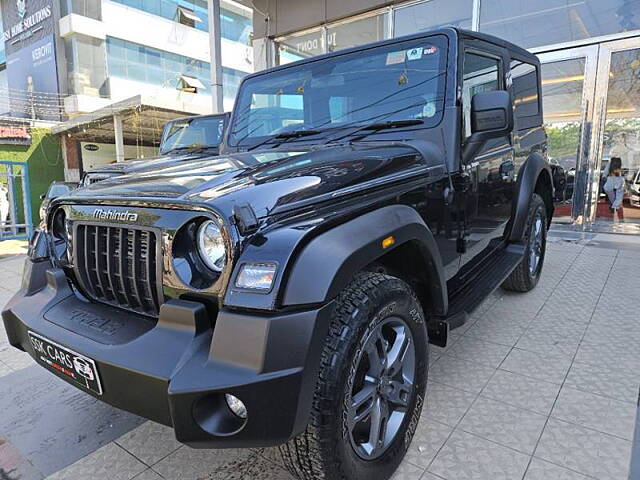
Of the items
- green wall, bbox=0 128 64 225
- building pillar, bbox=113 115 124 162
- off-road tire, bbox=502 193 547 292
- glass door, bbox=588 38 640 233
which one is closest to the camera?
off-road tire, bbox=502 193 547 292

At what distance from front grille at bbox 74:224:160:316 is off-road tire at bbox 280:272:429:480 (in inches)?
25.8

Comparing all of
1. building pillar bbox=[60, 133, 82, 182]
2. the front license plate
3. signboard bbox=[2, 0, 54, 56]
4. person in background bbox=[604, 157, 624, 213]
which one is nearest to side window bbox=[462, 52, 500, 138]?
the front license plate

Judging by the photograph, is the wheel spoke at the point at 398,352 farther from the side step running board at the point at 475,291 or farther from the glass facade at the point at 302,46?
the glass facade at the point at 302,46

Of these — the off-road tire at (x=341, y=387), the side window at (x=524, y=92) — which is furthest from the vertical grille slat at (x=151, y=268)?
the side window at (x=524, y=92)

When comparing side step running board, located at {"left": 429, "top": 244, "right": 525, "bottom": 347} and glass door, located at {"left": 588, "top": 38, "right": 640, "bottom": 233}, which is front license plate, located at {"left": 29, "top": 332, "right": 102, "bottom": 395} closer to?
side step running board, located at {"left": 429, "top": 244, "right": 525, "bottom": 347}

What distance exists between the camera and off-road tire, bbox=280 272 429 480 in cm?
139

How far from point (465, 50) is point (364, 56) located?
0.57 m

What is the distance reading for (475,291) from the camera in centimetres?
259

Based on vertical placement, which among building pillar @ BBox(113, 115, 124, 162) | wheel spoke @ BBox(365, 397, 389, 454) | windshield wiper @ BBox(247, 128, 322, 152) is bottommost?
wheel spoke @ BBox(365, 397, 389, 454)

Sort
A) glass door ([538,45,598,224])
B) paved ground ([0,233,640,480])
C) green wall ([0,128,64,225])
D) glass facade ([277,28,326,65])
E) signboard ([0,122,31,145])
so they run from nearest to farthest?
paved ground ([0,233,640,480]) < glass door ([538,45,598,224]) < glass facade ([277,28,326,65]) < signboard ([0,122,31,145]) < green wall ([0,128,64,225])

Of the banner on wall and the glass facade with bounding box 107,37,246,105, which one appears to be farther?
the glass facade with bounding box 107,37,246,105

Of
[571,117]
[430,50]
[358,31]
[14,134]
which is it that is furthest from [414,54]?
[14,134]

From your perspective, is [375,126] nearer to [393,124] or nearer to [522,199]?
[393,124]

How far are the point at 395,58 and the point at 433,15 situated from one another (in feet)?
19.4
